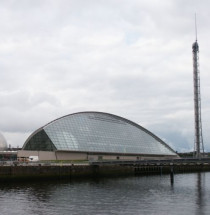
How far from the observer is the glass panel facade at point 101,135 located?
10469cm

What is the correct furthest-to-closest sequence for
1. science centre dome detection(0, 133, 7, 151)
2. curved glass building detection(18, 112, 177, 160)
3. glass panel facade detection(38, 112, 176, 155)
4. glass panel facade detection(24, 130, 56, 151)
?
science centre dome detection(0, 133, 7, 151), glass panel facade detection(38, 112, 176, 155), curved glass building detection(18, 112, 177, 160), glass panel facade detection(24, 130, 56, 151)

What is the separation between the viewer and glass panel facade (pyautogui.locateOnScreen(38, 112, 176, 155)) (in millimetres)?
104688

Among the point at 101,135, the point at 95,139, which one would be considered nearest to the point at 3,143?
the point at 95,139

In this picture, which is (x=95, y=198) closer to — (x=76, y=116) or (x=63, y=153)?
(x=63, y=153)

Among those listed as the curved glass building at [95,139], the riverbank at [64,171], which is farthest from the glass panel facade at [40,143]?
the riverbank at [64,171]

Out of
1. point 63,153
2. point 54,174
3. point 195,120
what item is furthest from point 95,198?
point 195,120

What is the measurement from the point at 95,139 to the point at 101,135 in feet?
13.8

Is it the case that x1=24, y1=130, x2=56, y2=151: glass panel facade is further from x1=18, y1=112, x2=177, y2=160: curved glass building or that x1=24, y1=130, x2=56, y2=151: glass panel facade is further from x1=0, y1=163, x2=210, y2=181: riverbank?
x1=0, y1=163, x2=210, y2=181: riverbank

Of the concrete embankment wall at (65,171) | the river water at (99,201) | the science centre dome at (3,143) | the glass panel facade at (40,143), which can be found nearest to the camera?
the river water at (99,201)

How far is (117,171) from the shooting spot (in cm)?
8662

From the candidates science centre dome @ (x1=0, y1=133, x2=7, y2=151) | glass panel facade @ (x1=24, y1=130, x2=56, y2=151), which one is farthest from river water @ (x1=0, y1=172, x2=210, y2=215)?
science centre dome @ (x1=0, y1=133, x2=7, y2=151)

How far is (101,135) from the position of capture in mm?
117250

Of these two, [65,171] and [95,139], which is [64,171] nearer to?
[65,171]

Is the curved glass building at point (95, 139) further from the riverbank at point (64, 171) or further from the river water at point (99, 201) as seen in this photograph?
the river water at point (99, 201)
